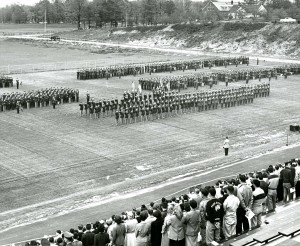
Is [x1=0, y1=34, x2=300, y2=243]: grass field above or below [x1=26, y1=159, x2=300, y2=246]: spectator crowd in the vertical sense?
below

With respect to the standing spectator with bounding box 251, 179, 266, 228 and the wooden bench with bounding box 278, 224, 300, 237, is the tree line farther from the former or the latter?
the wooden bench with bounding box 278, 224, 300, 237

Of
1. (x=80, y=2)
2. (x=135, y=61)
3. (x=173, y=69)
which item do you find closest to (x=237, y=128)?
(x=173, y=69)

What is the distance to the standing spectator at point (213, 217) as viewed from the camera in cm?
1093

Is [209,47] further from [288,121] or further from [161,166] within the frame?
[161,166]

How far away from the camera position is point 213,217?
36.1 ft

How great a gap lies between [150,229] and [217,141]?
51.0ft

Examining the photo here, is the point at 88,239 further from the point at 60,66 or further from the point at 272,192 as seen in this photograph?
the point at 60,66

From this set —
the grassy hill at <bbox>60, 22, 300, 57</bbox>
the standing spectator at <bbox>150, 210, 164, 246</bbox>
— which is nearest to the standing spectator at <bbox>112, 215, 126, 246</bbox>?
the standing spectator at <bbox>150, 210, 164, 246</bbox>

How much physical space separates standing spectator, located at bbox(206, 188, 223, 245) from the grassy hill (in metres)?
66.0

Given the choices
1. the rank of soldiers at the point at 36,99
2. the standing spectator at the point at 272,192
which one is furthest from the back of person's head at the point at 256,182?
the rank of soldiers at the point at 36,99

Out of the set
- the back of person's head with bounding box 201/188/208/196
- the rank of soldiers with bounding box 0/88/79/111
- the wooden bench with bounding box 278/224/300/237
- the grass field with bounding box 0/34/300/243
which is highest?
the back of person's head with bounding box 201/188/208/196

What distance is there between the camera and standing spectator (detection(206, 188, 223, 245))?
10930 mm

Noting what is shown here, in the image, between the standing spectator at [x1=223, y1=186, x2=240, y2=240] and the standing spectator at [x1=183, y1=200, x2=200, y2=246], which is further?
the standing spectator at [x1=223, y1=186, x2=240, y2=240]

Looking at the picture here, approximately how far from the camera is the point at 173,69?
5619 centimetres
